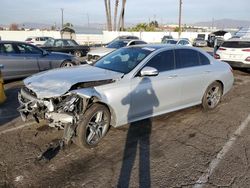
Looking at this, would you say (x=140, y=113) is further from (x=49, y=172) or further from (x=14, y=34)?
(x=14, y=34)

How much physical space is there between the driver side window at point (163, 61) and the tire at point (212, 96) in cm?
141

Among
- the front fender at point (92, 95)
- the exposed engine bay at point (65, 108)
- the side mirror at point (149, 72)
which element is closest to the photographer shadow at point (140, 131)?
Result: the side mirror at point (149, 72)

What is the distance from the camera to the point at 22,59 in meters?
9.19

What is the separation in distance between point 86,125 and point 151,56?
189cm

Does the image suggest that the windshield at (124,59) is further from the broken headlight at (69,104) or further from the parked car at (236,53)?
the parked car at (236,53)

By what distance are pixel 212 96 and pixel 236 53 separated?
21.7ft

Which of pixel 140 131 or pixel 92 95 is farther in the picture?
pixel 140 131

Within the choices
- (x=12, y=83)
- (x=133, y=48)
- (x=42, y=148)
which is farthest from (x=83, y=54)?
(x=42, y=148)

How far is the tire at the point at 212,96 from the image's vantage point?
635 cm

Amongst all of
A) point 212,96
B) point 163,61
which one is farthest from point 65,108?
point 212,96

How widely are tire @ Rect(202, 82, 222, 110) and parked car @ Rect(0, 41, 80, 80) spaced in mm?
5924

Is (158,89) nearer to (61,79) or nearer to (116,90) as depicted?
(116,90)

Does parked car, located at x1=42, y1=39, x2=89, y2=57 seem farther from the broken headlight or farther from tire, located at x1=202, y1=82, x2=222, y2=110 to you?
the broken headlight

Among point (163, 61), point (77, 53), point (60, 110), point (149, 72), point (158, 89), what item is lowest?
point (77, 53)
